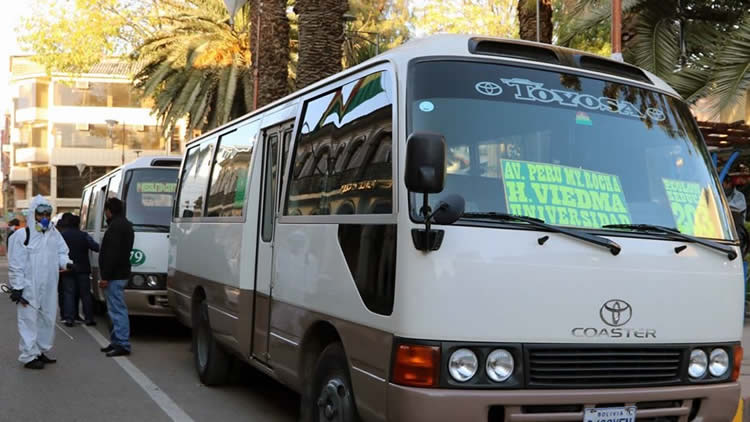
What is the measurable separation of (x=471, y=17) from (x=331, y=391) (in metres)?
30.9

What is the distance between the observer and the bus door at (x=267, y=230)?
6.65 metres

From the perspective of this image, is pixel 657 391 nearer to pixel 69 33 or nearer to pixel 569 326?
pixel 569 326

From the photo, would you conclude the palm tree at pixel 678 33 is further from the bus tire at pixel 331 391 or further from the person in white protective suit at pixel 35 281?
the bus tire at pixel 331 391

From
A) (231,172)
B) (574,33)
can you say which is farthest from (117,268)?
(574,33)

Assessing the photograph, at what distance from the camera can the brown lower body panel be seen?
4.25 meters

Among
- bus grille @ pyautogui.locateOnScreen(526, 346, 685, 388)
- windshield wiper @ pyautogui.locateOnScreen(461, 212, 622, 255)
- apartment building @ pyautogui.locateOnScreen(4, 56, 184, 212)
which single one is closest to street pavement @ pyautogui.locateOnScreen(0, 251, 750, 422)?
bus grille @ pyautogui.locateOnScreen(526, 346, 685, 388)

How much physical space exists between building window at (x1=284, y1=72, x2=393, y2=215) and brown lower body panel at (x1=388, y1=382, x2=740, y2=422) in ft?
3.43

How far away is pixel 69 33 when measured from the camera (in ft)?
117

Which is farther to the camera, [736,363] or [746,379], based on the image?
[746,379]

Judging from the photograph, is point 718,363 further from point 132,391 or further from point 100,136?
point 100,136

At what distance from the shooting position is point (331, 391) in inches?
208

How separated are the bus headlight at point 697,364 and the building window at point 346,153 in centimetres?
194

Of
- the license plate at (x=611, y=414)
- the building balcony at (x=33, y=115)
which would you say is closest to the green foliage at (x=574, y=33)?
the license plate at (x=611, y=414)

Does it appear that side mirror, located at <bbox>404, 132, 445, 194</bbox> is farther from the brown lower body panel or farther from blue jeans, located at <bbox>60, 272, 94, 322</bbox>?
blue jeans, located at <bbox>60, 272, 94, 322</bbox>
